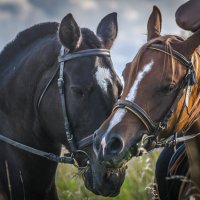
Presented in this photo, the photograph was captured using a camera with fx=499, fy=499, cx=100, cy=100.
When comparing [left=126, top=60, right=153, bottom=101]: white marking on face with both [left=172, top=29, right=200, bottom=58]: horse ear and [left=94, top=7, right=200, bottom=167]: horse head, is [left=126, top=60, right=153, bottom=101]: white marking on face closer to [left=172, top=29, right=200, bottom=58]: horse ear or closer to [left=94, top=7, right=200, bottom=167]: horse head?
[left=94, top=7, right=200, bottom=167]: horse head

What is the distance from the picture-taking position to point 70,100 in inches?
194

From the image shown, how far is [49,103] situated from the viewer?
5.10 metres

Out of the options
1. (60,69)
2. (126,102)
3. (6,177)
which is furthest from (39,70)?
(126,102)

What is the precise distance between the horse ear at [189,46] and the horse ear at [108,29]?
1659 mm

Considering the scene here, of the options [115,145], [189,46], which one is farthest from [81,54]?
[115,145]

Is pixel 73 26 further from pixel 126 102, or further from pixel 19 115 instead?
pixel 126 102

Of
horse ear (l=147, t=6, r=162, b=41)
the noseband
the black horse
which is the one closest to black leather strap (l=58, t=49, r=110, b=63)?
the black horse

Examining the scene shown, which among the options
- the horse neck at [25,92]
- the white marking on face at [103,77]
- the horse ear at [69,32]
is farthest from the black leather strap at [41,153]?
the horse ear at [69,32]

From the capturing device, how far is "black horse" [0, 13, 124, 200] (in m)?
4.84

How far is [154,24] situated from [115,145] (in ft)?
4.17

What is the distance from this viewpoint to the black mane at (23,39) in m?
5.67

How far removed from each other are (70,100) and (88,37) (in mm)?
761

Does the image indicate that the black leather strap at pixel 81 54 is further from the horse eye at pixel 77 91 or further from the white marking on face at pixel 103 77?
the horse eye at pixel 77 91

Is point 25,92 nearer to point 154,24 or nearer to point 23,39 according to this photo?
point 23,39
